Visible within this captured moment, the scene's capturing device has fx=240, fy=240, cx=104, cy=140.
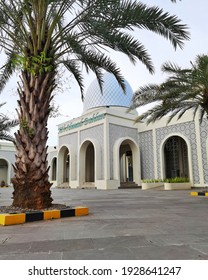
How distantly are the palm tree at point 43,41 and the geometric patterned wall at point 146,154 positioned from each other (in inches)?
703

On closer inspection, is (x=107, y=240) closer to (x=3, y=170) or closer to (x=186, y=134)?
(x=186, y=134)

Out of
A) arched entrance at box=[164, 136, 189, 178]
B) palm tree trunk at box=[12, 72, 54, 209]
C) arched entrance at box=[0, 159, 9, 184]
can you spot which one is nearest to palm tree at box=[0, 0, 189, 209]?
palm tree trunk at box=[12, 72, 54, 209]

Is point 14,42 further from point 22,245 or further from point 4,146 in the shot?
point 4,146

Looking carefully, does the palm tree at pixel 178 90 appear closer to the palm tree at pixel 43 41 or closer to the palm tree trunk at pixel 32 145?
the palm tree at pixel 43 41

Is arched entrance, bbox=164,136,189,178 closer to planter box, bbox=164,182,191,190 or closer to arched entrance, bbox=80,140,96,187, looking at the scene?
planter box, bbox=164,182,191,190

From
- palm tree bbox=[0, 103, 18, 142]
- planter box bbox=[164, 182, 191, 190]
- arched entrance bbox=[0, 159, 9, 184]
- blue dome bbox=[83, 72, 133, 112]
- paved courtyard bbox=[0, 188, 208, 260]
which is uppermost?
blue dome bbox=[83, 72, 133, 112]

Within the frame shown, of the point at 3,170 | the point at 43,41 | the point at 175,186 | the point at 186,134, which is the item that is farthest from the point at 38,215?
the point at 3,170

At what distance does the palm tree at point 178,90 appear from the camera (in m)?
10.6

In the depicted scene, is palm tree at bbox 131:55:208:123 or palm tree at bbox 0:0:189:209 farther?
palm tree at bbox 131:55:208:123

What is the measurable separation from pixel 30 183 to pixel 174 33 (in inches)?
228

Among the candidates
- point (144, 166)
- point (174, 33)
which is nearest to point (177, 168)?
point (144, 166)

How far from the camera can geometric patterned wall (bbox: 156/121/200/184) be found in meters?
20.5

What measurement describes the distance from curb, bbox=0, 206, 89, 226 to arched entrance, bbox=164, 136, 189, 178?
20.4 meters

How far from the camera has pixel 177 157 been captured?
25438 millimetres
